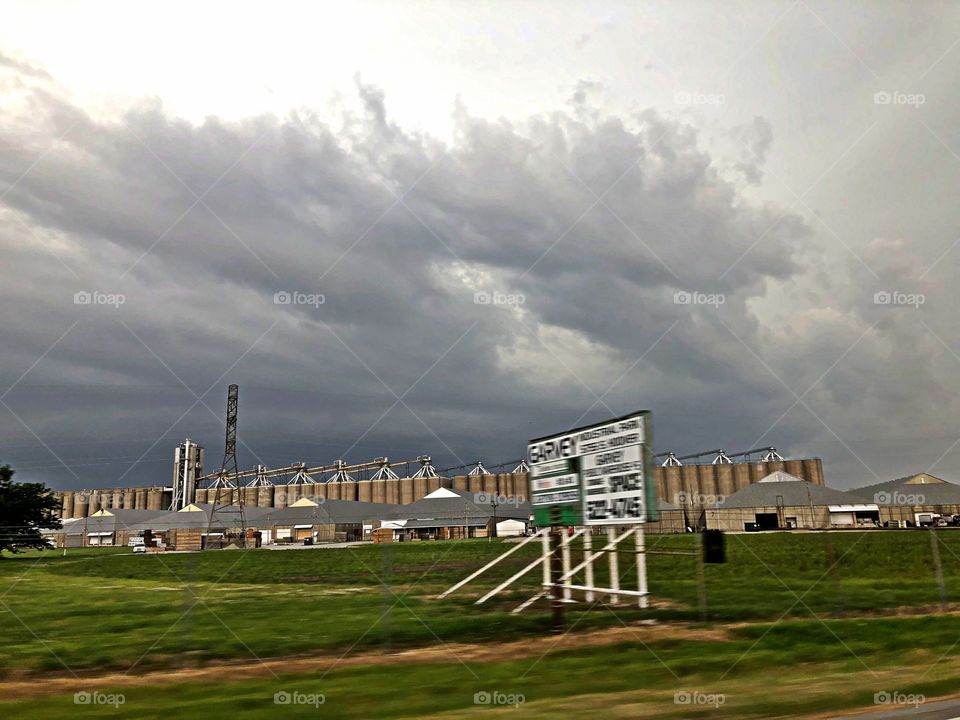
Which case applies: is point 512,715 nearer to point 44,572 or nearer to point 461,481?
point 44,572

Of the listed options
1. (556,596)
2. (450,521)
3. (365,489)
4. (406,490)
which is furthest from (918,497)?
(365,489)

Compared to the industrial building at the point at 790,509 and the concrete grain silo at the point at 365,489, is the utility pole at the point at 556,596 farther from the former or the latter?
the concrete grain silo at the point at 365,489

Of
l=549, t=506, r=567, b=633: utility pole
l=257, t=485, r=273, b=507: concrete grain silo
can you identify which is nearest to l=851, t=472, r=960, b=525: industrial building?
l=549, t=506, r=567, b=633: utility pole

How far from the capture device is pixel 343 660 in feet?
41.6

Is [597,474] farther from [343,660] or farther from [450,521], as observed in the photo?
[450,521]

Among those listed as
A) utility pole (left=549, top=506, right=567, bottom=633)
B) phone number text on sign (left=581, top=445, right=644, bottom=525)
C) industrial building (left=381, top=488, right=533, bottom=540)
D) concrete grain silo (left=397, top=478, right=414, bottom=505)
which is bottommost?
utility pole (left=549, top=506, right=567, bottom=633)

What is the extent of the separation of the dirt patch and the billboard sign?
3509 millimetres

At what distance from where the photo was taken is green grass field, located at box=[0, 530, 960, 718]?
1031 cm

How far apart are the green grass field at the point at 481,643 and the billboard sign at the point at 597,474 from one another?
2573mm

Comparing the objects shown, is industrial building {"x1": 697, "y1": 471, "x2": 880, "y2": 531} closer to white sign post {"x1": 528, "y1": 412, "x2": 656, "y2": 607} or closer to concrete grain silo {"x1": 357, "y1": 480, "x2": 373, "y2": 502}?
white sign post {"x1": 528, "y1": 412, "x2": 656, "y2": 607}

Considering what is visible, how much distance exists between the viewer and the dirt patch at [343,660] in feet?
37.1

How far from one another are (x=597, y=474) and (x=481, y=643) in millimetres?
6901

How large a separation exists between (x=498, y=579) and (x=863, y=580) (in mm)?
12721

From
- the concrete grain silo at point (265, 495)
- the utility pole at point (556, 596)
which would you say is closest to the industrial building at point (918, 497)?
the utility pole at point (556, 596)
